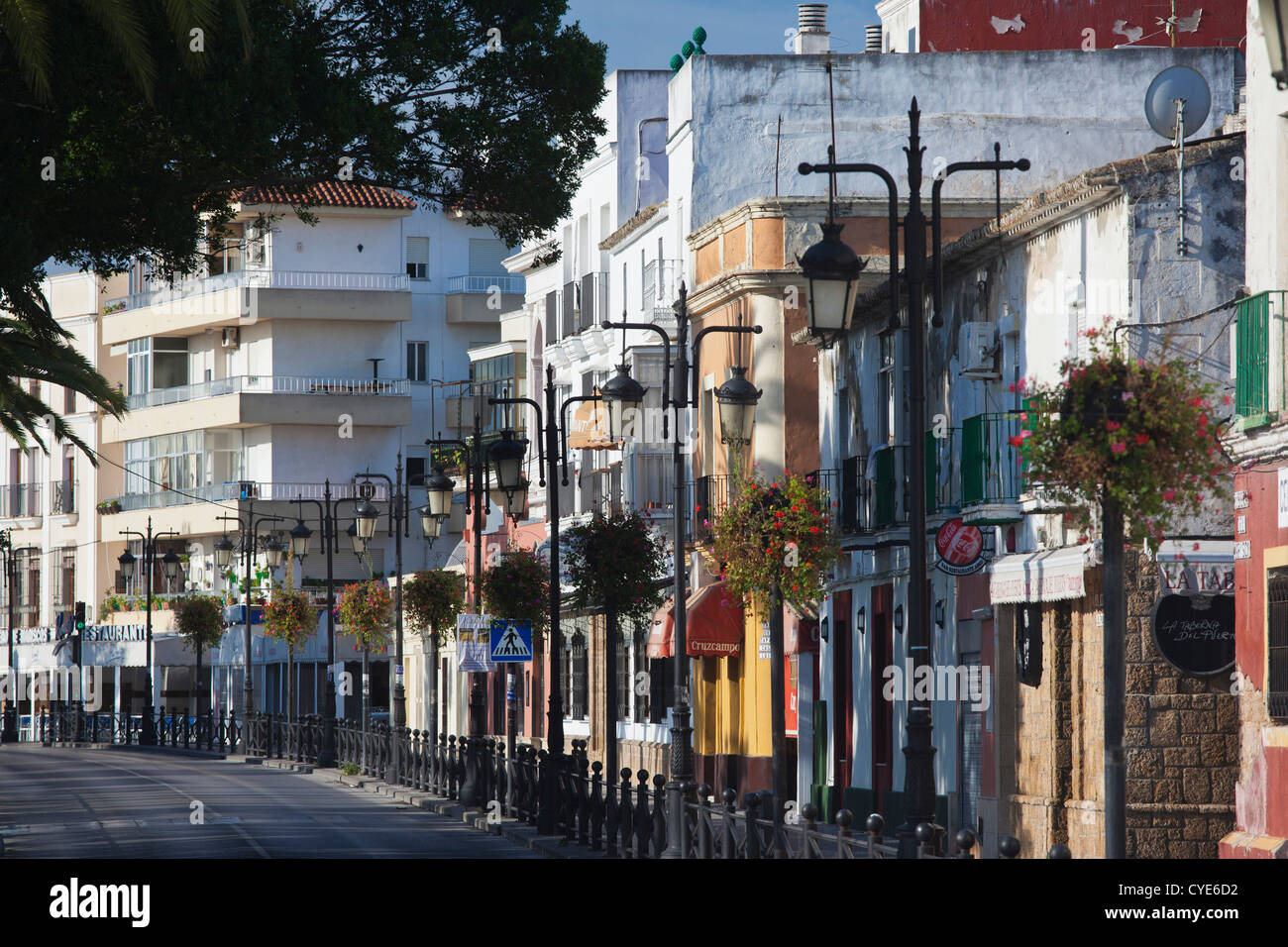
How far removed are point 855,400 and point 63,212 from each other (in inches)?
540

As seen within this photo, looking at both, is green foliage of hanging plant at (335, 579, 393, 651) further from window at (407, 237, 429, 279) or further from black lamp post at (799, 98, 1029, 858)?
black lamp post at (799, 98, 1029, 858)

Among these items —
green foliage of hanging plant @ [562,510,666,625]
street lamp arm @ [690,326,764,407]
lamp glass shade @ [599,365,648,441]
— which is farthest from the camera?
green foliage of hanging plant @ [562,510,666,625]

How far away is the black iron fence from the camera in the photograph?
1585 cm

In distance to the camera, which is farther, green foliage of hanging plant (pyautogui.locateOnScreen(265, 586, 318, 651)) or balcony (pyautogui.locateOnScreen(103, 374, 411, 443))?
balcony (pyautogui.locateOnScreen(103, 374, 411, 443))

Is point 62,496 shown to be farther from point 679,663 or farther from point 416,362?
point 679,663

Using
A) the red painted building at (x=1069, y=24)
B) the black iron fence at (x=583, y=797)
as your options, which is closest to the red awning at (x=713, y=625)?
the black iron fence at (x=583, y=797)

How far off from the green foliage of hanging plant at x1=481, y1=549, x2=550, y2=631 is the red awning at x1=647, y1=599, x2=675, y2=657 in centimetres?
254

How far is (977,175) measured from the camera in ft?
120

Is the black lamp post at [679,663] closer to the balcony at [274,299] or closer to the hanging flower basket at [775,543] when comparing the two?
the hanging flower basket at [775,543]

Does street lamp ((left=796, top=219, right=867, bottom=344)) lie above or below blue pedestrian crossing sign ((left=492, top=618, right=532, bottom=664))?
above

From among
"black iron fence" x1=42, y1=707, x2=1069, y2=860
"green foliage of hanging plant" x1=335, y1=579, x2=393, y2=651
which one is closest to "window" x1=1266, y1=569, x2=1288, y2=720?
"black iron fence" x1=42, y1=707, x2=1069, y2=860
